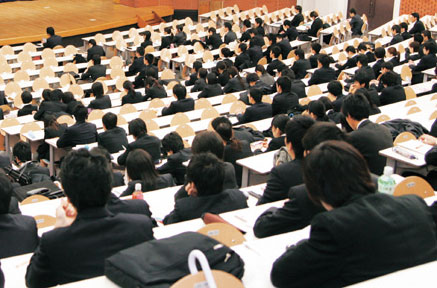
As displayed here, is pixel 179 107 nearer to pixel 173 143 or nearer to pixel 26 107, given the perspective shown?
pixel 26 107

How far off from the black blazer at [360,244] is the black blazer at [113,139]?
17.4 feet

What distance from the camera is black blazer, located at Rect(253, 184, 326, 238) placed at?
3.58 m

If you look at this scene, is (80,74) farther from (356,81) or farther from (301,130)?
(301,130)

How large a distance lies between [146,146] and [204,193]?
9.26 feet

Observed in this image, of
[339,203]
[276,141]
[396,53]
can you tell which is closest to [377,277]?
[339,203]

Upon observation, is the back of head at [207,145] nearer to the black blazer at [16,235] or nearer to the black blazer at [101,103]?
the black blazer at [16,235]

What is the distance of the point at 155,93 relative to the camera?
35.1 feet

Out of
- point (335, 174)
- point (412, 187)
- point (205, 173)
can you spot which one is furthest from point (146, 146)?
point (335, 174)

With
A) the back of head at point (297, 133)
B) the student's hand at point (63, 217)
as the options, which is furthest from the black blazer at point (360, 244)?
the back of head at point (297, 133)

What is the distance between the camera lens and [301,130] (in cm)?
458

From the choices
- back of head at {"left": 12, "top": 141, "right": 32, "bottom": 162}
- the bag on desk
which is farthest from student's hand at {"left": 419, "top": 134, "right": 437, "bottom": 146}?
back of head at {"left": 12, "top": 141, "right": 32, "bottom": 162}

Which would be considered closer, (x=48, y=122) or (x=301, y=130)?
(x=301, y=130)

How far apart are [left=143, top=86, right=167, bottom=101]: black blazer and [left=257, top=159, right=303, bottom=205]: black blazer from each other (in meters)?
6.41

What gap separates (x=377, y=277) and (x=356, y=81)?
7107mm
